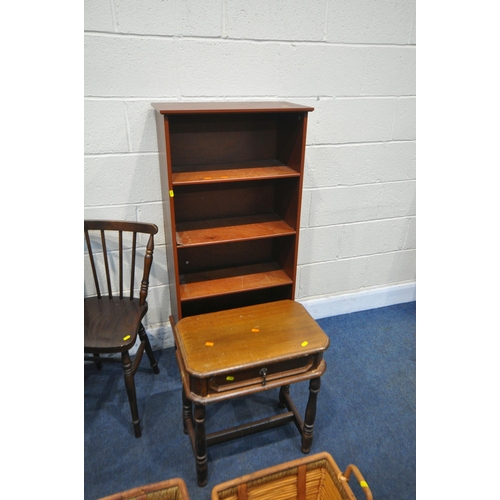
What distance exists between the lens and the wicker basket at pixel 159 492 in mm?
1230

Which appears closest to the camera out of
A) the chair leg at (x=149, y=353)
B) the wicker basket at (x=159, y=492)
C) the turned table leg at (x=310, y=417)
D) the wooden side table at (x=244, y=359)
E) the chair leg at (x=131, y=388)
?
the wicker basket at (x=159, y=492)

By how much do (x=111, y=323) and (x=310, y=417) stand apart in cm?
105

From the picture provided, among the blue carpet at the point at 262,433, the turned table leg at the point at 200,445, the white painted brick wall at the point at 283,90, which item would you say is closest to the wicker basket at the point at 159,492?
the turned table leg at the point at 200,445

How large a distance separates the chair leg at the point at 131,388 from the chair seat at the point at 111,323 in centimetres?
7

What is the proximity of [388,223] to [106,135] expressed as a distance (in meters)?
1.94

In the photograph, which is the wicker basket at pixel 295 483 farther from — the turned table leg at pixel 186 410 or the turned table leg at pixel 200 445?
the turned table leg at pixel 186 410

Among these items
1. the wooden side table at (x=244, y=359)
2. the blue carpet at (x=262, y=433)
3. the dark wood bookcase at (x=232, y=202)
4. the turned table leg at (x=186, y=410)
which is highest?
the dark wood bookcase at (x=232, y=202)

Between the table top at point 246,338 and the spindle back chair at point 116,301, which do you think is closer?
the table top at point 246,338

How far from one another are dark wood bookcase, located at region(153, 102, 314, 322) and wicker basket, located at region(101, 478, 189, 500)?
30.6 inches

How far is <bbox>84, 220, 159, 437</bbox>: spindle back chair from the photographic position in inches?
66.8

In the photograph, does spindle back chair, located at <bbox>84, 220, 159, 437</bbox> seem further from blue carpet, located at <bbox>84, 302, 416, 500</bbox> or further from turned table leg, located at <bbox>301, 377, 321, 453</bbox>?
turned table leg, located at <bbox>301, 377, 321, 453</bbox>

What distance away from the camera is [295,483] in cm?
141

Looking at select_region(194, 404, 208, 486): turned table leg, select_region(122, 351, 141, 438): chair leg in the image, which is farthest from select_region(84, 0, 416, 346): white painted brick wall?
select_region(194, 404, 208, 486): turned table leg

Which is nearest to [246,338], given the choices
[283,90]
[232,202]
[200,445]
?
[200,445]
